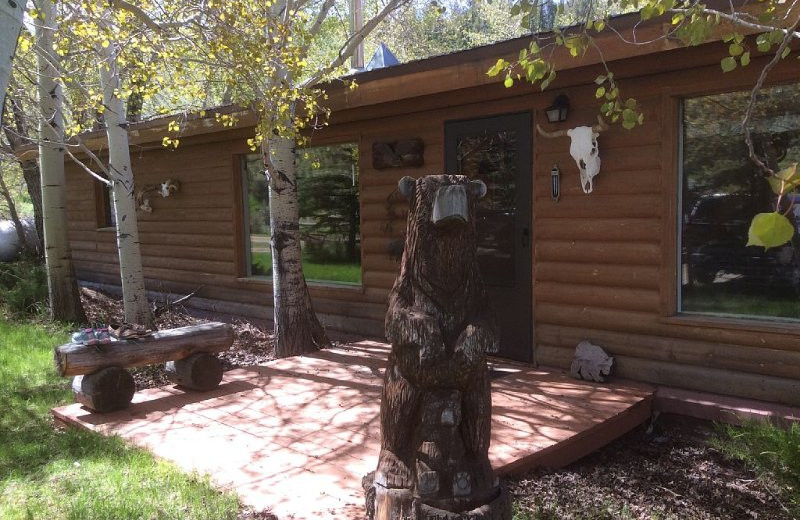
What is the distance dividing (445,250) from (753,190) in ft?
9.79

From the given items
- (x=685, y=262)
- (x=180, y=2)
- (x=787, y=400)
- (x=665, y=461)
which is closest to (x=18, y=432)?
(x=180, y=2)

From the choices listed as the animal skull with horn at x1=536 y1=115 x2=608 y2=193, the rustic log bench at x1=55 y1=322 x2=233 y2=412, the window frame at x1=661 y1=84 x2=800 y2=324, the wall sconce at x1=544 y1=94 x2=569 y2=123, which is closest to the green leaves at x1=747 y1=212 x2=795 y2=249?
the window frame at x1=661 y1=84 x2=800 y2=324

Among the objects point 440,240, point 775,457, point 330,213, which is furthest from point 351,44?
point 775,457

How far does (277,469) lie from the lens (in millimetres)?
3484

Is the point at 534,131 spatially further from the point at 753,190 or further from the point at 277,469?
the point at 277,469

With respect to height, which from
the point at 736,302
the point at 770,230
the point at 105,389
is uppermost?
the point at 770,230

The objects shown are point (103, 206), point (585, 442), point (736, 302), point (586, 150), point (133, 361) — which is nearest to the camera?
point (585, 442)

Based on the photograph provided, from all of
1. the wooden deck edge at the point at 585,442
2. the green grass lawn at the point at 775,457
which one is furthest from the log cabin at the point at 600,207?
the green grass lawn at the point at 775,457

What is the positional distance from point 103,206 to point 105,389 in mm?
8535

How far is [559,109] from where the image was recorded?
5199 mm

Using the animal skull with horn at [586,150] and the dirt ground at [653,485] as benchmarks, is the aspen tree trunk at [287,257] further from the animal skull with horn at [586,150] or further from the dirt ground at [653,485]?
the dirt ground at [653,485]

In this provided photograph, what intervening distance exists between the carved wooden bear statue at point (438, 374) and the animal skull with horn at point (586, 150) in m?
2.70

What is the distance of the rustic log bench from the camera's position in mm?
4418

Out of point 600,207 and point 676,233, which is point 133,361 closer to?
point 600,207
